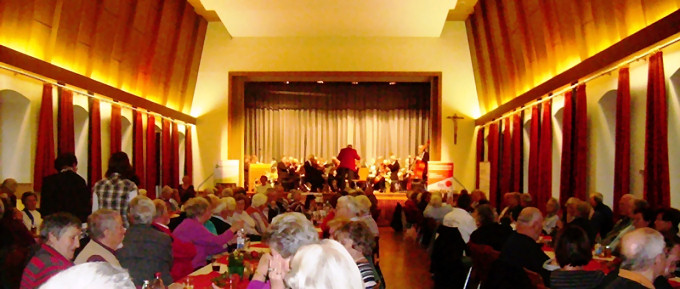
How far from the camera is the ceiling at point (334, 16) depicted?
50.1 feet

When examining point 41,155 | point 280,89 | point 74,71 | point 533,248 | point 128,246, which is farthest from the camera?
point 280,89

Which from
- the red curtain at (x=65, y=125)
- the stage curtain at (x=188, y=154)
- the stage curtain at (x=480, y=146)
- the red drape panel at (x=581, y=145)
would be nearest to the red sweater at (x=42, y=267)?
the red curtain at (x=65, y=125)

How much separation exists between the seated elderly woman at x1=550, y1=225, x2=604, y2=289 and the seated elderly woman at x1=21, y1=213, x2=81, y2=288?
293 cm

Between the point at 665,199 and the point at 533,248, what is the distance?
309cm

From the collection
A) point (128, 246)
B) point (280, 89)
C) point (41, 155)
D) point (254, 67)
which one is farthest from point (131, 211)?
point (280, 89)

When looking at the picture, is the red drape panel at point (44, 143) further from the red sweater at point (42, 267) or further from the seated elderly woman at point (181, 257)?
the red sweater at point (42, 267)

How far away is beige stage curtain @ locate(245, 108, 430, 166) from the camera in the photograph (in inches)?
908

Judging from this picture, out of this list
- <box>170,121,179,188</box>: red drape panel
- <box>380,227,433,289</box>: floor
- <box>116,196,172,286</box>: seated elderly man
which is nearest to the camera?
<box>116,196,172,286</box>: seated elderly man

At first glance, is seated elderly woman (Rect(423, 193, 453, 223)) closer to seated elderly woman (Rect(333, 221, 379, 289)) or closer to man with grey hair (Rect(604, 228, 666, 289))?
seated elderly woman (Rect(333, 221, 379, 289))

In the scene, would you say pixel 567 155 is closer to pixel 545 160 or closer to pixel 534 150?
pixel 545 160

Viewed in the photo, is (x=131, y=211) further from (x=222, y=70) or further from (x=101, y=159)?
→ (x=222, y=70)

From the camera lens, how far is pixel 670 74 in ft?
27.0

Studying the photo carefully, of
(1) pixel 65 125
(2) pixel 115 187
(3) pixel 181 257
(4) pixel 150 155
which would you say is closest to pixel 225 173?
(4) pixel 150 155

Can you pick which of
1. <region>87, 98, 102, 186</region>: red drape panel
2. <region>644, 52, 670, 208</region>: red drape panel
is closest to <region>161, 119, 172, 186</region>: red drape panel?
<region>87, 98, 102, 186</region>: red drape panel
